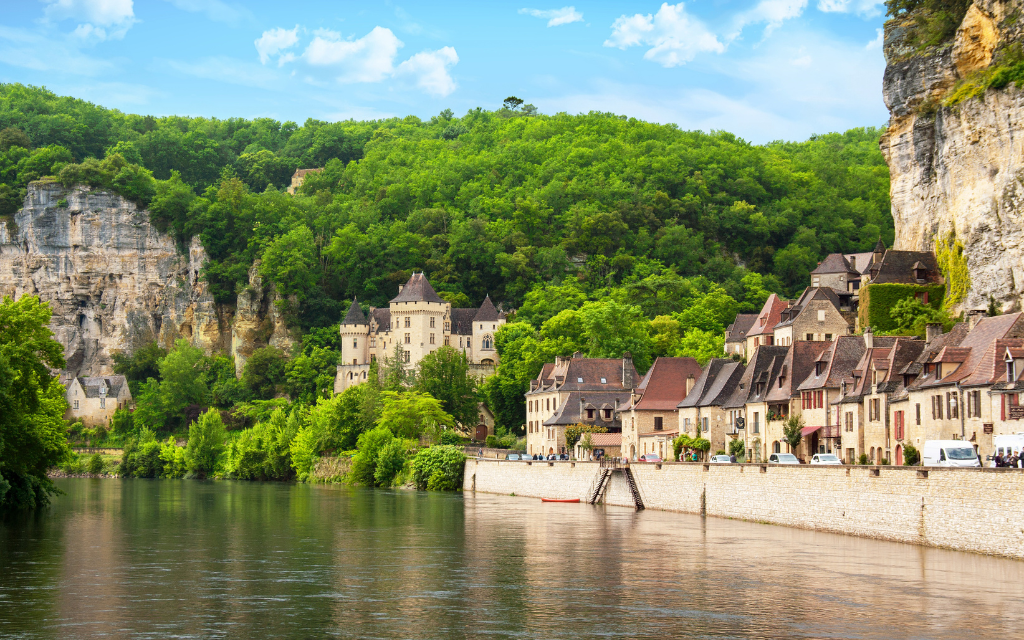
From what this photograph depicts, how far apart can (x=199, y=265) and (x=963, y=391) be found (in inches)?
4683

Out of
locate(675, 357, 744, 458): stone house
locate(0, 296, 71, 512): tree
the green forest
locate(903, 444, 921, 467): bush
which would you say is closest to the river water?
locate(0, 296, 71, 512): tree

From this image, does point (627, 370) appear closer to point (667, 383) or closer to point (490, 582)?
point (667, 383)

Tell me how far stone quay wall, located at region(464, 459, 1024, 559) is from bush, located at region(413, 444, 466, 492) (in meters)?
19.4

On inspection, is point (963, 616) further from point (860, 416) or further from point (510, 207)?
point (510, 207)

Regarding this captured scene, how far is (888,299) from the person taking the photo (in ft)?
236

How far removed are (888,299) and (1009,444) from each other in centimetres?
3338

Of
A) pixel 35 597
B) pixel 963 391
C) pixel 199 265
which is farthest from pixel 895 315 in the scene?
pixel 199 265

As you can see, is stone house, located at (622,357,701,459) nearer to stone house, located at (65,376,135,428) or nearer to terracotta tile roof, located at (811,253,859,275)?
terracotta tile roof, located at (811,253,859,275)

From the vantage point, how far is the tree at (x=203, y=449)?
111438 mm

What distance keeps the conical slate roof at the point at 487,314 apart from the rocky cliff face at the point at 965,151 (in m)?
56.1

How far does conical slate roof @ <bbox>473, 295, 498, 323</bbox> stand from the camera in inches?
5044

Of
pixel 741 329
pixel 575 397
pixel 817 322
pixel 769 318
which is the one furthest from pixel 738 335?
pixel 575 397

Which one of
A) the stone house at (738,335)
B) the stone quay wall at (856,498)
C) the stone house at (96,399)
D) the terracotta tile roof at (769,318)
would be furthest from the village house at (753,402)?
the stone house at (96,399)

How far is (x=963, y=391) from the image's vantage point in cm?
4525
